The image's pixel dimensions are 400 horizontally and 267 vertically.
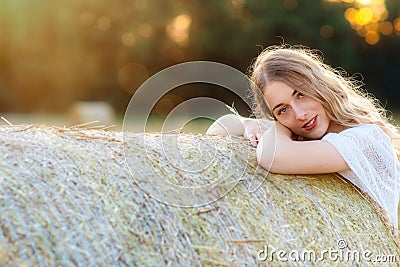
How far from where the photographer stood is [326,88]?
10.4 feet

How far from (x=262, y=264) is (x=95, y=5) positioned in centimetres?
1925

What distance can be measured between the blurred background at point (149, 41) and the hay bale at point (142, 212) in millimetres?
17374

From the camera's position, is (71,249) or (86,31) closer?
(71,249)

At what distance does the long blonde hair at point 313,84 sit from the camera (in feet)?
10.2

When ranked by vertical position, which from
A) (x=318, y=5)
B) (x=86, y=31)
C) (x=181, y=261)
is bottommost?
(x=181, y=261)

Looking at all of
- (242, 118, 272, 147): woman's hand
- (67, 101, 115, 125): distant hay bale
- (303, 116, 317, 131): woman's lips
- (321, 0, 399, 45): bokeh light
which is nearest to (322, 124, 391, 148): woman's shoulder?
(303, 116, 317, 131): woman's lips

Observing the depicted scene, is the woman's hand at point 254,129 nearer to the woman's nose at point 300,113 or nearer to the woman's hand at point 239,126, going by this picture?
the woman's hand at point 239,126

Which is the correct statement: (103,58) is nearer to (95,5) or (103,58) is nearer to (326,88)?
(95,5)

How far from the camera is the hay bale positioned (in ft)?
6.99

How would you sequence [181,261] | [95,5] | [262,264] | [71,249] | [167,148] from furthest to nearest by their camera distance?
1. [95,5]
2. [167,148]
3. [262,264]
4. [181,261]
5. [71,249]

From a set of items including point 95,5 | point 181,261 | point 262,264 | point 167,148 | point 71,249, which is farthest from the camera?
point 95,5

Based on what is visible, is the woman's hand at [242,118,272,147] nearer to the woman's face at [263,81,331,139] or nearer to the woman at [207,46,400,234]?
the woman at [207,46,400,234]

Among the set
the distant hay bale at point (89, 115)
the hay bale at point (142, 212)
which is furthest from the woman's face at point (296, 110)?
the distant hay bale at point (89, 115)

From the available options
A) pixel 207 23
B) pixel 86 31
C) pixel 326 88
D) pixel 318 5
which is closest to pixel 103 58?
pixel 86 31
